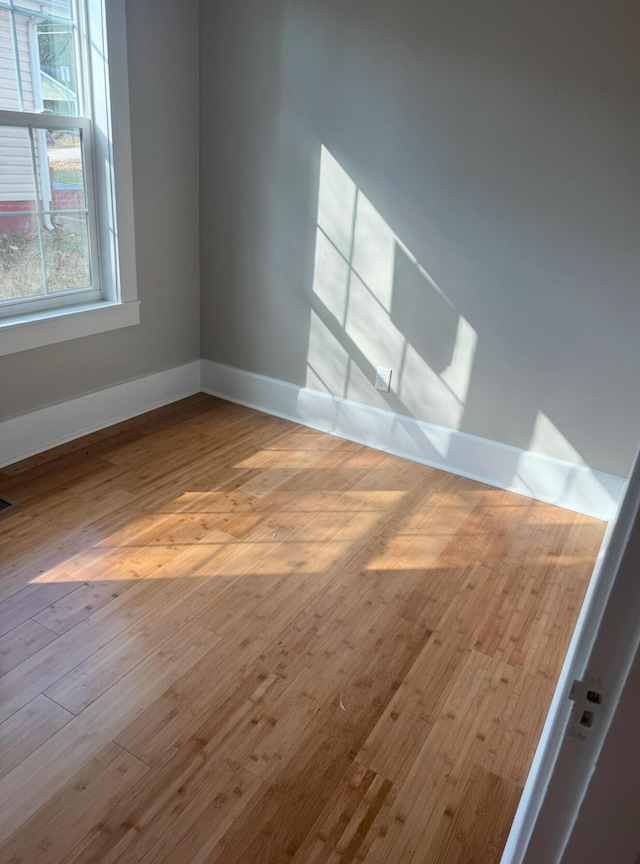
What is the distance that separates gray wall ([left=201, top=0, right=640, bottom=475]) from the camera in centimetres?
247

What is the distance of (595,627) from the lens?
0.55 metres

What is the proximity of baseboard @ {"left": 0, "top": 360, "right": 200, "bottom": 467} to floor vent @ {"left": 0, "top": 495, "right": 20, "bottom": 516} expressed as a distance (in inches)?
12.5

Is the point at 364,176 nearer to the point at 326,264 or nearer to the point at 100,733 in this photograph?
the point at 326,264

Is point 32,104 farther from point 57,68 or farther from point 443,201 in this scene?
point 443,201

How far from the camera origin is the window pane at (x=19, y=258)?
2744mm

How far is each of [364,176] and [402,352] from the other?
0.85 meters

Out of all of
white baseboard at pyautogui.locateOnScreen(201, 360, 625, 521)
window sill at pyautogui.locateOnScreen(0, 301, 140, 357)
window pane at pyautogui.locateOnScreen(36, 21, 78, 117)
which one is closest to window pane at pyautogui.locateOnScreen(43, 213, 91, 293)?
window sill at pyautogui.locateOnScreen(0, 301, 140, 357)

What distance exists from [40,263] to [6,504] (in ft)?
3.66

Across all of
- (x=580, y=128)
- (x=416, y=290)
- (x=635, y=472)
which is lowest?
(x=416, y=290)

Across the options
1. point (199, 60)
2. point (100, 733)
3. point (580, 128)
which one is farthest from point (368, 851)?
point (199, 60)

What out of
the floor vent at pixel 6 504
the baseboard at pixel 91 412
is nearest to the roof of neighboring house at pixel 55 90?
the baseboard at pixel 91 412

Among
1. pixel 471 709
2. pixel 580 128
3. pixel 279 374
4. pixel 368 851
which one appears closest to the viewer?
pixel 368 851

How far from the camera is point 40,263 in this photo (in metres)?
2.92

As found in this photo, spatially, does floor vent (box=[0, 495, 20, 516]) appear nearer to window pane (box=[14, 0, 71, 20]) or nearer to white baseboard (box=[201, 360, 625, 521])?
white baseboard (box=[201, 360, 625, 521])
